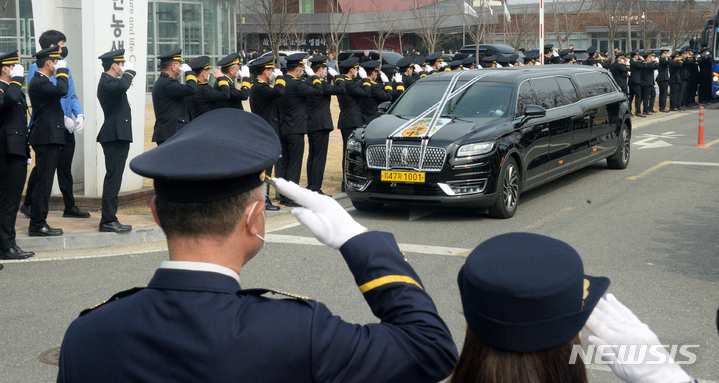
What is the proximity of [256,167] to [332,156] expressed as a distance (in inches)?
528

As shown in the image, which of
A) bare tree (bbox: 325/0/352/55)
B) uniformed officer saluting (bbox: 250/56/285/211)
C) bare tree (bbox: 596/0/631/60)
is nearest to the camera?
uniformed officer saluting (bbox: 250/56/285/211)

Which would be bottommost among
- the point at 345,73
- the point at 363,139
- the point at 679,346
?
the point at 679,346

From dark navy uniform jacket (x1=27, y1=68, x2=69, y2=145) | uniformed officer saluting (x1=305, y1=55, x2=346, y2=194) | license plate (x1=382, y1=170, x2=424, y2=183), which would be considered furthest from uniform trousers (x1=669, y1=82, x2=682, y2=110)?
dark navy uniform jacket (x1=27, y1=68, x2=69, y2=145)

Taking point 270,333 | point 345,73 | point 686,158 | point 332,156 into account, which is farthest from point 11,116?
point 686,158

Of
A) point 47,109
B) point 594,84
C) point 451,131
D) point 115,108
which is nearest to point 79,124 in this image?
point 115,108

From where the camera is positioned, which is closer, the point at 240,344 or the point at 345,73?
the point at 240,344

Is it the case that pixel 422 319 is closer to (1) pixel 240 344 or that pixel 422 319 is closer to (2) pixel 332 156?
(1) pixel 240 344

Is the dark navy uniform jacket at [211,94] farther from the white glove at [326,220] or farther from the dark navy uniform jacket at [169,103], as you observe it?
the white glove at [326,220]

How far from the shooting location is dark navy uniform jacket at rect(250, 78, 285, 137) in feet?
33.4

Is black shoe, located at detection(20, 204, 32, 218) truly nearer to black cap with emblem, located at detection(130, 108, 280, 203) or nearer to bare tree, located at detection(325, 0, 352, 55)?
black cap with emblem, located at detection(130, 108, 280, 203)

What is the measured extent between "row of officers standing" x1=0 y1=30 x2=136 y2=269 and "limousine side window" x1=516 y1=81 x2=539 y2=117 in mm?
4800

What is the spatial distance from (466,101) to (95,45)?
191 inches

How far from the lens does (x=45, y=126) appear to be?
807 centimetres

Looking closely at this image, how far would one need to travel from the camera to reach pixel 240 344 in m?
1.58
